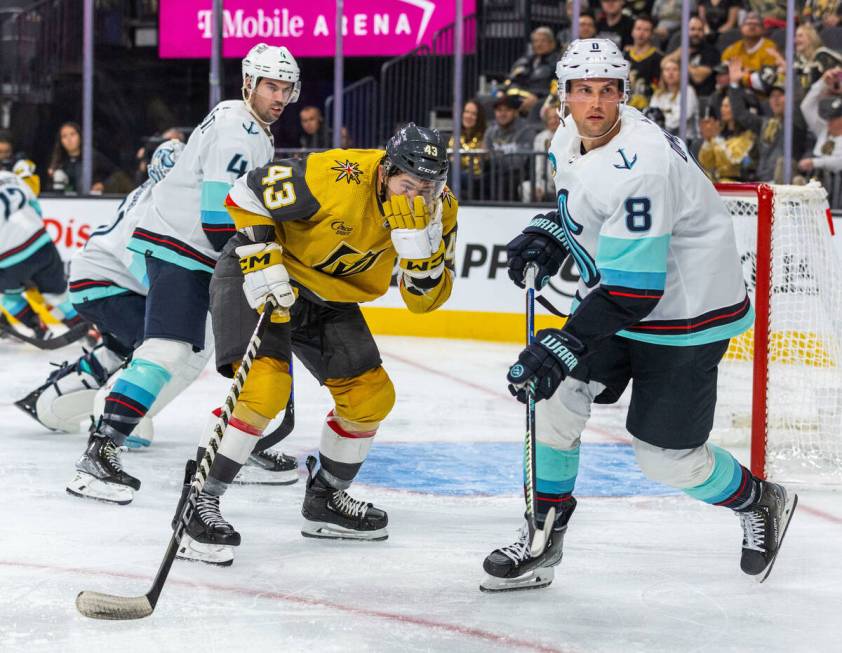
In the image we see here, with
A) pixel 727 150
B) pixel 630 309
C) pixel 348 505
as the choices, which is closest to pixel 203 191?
pixel 348 505

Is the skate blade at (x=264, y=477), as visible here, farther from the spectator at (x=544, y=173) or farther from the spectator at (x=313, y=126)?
the spectator at (x=313, y=126)

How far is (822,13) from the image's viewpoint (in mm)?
6605

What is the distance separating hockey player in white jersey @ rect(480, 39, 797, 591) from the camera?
238cm

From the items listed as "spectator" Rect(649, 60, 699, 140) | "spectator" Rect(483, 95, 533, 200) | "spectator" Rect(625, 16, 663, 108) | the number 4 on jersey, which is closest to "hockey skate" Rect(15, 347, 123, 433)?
the number 4 on jersey

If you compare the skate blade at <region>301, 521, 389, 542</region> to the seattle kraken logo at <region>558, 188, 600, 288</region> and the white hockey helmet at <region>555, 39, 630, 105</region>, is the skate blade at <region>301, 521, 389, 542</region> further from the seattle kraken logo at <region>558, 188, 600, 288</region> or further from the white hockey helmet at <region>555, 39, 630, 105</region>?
the white hockey helmet at <region>555, 39, 630, 105</region>

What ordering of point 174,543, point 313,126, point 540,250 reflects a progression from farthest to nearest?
point 313,126
point 540,250
point 174,543

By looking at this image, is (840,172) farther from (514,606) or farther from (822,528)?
(514,606)

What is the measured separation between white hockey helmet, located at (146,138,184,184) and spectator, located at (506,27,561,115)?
3970 millimetres

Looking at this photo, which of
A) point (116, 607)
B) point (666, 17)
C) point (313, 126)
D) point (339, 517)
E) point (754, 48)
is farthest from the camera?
point (313, 126)

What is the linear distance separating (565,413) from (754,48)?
16.1 ft

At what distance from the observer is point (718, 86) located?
691 cm

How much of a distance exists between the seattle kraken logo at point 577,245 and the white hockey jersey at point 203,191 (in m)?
1.03

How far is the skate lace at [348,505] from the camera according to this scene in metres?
3.03

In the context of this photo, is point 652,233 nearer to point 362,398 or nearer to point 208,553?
point 362,398
